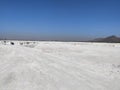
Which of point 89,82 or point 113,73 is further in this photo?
point 113,73

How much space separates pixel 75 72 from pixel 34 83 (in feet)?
9.38

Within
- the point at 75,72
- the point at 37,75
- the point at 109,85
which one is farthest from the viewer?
the point at 75,72

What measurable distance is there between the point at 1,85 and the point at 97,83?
15.1 feet

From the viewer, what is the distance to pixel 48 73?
29.6 ft

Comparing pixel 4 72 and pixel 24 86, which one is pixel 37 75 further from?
pixel 4 72

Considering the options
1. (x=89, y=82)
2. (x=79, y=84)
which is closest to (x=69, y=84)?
(x=79, y=84)

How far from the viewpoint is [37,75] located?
8.65 meters

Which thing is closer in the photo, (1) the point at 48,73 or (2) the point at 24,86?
(2) the point at 24,86

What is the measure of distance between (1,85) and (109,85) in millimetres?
5159

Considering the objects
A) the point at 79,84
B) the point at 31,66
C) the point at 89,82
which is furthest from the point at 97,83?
the point at 31,66

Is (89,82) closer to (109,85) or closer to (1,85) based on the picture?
(109,85)

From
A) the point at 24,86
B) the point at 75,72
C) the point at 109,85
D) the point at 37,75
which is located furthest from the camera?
the point at 75,72

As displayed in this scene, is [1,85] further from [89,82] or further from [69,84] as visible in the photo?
[89,82]

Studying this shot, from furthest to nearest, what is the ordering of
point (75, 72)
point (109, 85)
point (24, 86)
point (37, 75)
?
1. point (75, 72)
2. point (37, 75)
3. point (109, 85)
4. point (24, 86)
